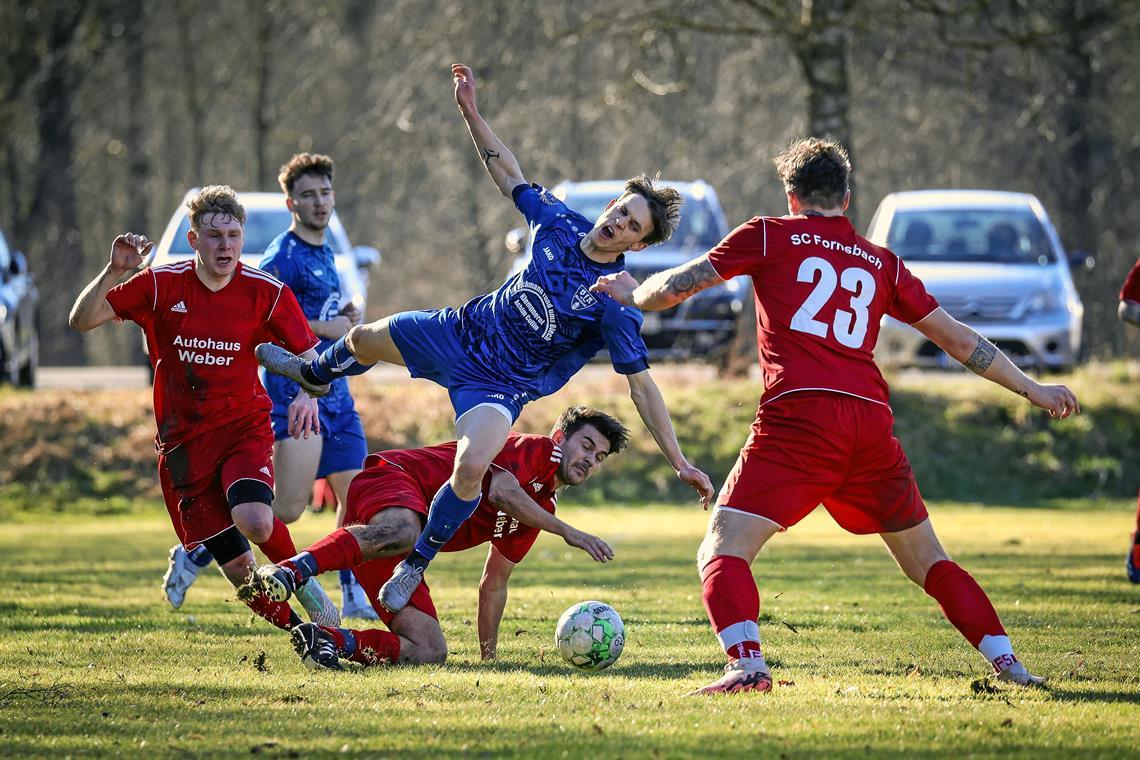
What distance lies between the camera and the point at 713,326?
683 inches

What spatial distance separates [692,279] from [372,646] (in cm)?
218

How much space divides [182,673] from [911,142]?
27.3m

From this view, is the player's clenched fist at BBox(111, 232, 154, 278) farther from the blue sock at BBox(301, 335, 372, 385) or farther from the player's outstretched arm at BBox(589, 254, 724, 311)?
the player's outstretched arm at BBox(589, 254, 724, 311)

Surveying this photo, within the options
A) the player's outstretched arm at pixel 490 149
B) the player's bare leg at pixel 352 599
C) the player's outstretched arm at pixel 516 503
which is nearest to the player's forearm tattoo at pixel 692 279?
the player's outstretched arm at pixel 516 503

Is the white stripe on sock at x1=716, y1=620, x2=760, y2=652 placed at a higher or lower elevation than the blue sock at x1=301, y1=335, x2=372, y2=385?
lower

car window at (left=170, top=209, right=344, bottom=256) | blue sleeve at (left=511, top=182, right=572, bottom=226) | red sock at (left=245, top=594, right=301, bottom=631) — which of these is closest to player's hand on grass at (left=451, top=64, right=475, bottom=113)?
blue sleeve at (left=511, top=182, right=572, bottom=226)

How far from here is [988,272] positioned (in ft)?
55.7

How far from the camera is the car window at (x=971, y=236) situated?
17562mm

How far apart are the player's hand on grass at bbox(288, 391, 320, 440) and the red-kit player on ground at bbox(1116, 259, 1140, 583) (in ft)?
16.9

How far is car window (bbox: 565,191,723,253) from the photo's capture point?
1805 cm

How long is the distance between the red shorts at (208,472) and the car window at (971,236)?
11705mm

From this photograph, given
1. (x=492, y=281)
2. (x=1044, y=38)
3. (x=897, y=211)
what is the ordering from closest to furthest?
(x=1044, y=38), (x=897, y=211), (x=492, y=281)

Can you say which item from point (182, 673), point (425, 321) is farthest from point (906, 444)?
point (182, 673)

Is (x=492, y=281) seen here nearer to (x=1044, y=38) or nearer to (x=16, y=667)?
(x=1044, y=38)
